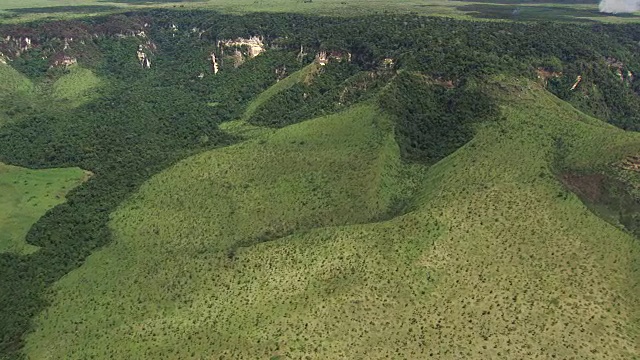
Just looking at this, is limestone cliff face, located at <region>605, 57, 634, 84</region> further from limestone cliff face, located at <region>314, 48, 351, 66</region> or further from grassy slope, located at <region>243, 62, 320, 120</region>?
grassy slope, located at <region>243, 62, 320, 120</region>

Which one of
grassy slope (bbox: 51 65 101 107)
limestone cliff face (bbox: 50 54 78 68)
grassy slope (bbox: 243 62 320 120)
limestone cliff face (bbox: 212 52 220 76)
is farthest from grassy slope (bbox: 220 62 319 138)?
limestone cliff face (bbox: 50 54 78 68)

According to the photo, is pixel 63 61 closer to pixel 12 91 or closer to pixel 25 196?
pixel 12 91

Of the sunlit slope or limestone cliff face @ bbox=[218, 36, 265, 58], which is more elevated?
limestone cliff face @ bbox=[218, 36, 265, 58]

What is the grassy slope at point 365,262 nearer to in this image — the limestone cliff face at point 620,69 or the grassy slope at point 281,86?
the grassy slope at point 281,86

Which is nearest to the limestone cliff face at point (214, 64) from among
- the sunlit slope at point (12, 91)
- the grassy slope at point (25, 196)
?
the sunlit slope at point (12, 91)

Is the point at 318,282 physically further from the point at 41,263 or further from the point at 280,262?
the point at 41,263

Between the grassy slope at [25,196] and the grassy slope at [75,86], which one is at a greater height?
the grassy slope at [75,86]
